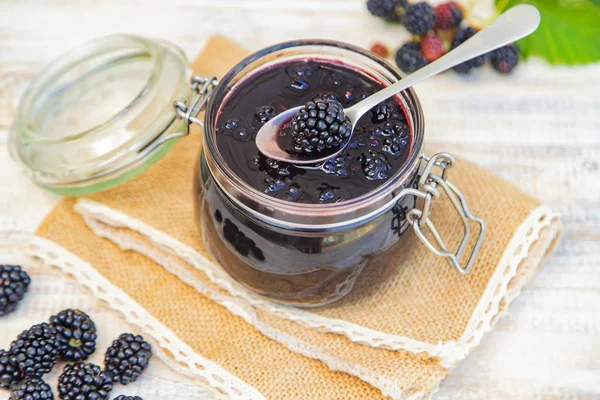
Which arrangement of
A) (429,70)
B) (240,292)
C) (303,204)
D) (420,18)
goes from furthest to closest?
1. (420,18)
2. (240,292)
3. (429,70)
4. (303,204)

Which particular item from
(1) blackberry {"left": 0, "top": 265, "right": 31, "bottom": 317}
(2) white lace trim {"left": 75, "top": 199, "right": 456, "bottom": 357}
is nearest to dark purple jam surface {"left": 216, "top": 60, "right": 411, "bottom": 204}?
(2) white lace trim {"left": 75, "top": 199, "right": 456, "bottom": 357}

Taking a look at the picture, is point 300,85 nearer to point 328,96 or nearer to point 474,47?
point 328,96

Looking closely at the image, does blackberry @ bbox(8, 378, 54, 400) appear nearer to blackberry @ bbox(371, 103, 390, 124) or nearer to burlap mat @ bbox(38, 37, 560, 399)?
burlap mat @ bbox(38, 37, 560, 399)

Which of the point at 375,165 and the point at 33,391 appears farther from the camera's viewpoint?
the point at 33,391

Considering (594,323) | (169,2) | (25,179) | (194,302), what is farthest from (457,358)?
(169,2)

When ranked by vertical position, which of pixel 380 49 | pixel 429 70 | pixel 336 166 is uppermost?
pixel 429 70

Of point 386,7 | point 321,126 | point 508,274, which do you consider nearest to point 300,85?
point 321,126

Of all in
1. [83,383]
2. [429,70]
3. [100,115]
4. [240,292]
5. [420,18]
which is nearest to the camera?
[429,70]

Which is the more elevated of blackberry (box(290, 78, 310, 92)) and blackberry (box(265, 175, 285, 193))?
blackberry (box(290, 78, 310, 92))
